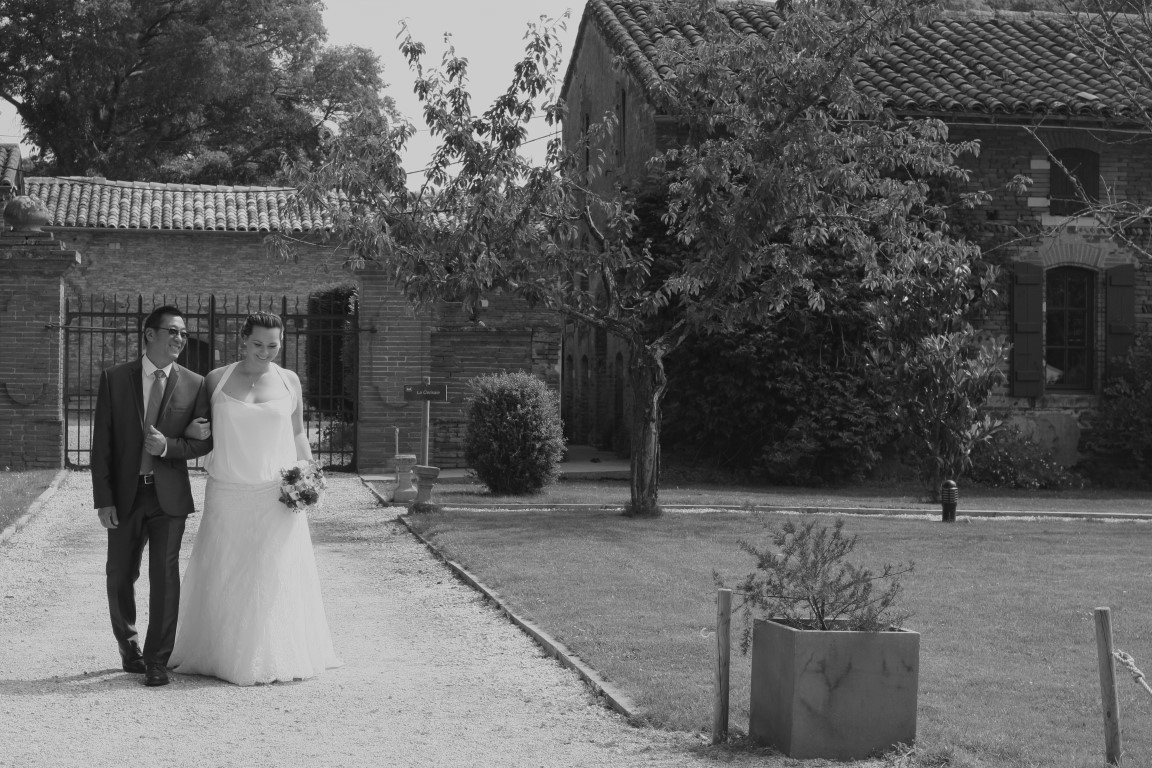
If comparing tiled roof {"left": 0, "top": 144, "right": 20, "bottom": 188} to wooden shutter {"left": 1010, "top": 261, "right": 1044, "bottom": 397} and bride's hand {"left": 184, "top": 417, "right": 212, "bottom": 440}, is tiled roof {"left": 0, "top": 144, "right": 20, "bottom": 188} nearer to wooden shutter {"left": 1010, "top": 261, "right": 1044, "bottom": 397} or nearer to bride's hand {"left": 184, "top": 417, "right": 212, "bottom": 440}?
wooden shutter {"left": 1010, "top": 261, "right": 1044, "bottom": 397}

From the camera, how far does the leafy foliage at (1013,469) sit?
19969 millimetres

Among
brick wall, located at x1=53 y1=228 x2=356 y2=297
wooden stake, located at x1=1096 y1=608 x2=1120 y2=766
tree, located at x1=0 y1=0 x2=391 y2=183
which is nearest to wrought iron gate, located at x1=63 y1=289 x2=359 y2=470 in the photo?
brick wall, located at x1=53 y1=228 x2=356 y2=297

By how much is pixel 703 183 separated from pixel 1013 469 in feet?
31.5

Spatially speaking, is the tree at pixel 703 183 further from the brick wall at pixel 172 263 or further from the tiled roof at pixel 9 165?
the brick wall at pixel 172 263

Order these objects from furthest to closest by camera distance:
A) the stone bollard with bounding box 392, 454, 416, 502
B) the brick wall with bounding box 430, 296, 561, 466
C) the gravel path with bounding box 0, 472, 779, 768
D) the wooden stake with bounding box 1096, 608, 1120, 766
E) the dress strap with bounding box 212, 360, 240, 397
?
the brick wall with bounding box 430, 296, 561, 466 < the stone bollard with bounding box 392, 454, 416, 502 < the dress strap with bounding box 212, 360, 240, 397 < the gravel path with bounding box 0, 472, 779, 768 < the wooden stake with bounding box 1096, 608, 1120, 766

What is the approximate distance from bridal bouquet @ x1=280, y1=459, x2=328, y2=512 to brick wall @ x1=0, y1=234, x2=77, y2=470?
1284 centimetres

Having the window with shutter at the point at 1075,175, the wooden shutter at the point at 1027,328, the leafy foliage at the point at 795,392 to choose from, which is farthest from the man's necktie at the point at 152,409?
the window with shutter at the point at 1075,175

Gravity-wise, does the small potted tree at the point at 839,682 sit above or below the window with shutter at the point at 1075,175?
below

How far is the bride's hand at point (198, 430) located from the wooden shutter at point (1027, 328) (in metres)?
16.9

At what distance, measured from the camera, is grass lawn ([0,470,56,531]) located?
1288 centimetres

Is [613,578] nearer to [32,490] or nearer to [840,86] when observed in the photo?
[840,86]

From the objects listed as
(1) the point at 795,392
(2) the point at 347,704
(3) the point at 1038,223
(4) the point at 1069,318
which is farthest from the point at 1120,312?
(2) the point at 347,704

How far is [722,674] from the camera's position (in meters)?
5.38

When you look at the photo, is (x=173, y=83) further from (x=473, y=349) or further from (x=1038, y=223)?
(x=1038, y=223)
